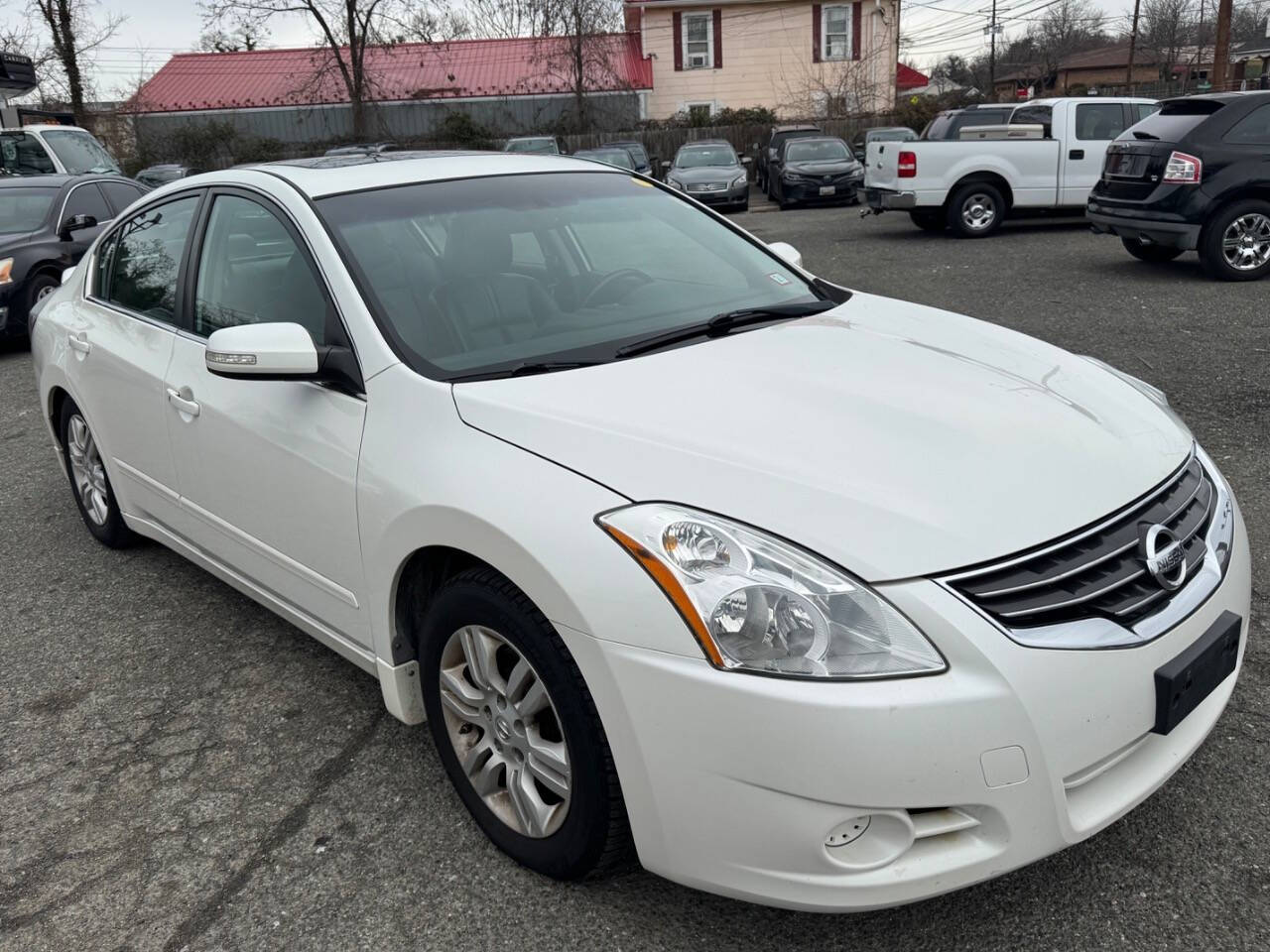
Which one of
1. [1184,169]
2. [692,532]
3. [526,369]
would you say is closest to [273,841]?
[526,369]

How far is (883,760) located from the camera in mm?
1835

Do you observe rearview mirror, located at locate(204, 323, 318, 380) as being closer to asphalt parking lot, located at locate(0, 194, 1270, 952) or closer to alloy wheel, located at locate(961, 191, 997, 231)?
asphalt parking lot, located at locate(0, 194, 1270, 952)

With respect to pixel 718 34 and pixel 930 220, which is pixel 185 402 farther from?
pixel 718 34

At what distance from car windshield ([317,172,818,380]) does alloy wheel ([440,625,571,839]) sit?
709mm

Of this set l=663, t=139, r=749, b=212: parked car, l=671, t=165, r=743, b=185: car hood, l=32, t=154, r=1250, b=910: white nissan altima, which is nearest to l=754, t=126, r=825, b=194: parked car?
l=663, t=139, r=749, b=212: parked car

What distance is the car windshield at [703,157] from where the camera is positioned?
67.8 ft

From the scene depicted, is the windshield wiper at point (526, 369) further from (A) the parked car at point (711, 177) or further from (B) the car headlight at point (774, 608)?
(A) the parked car at point (711, 177)

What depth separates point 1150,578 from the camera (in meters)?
2.10

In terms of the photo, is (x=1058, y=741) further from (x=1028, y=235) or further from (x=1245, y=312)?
(x=1028, y=235)

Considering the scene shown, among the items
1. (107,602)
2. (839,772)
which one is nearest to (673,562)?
(839,772)

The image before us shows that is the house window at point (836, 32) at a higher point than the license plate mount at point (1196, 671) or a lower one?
higher

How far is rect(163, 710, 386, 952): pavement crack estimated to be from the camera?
7.82ft

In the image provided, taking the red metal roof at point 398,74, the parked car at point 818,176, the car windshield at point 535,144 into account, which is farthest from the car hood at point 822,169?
the red metal roof at point 398,74

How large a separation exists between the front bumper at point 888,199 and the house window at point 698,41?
Answer: 2371 centimetres
